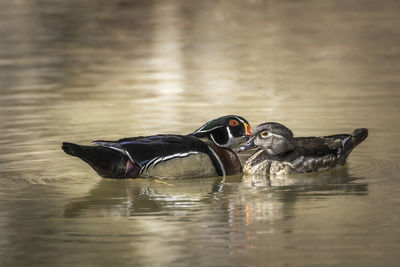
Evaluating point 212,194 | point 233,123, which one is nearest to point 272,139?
point 233,123

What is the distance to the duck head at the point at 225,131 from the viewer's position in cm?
1288

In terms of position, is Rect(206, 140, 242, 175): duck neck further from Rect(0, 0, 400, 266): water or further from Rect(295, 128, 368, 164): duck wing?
Rect(295, 128, 368, 164): duck wing

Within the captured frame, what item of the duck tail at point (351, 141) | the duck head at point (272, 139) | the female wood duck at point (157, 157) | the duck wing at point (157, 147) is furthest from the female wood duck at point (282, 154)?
the duck wing at point (157, 147)

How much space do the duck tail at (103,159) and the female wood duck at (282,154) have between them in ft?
Answer: 4.66

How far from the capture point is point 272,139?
1288 centimetres

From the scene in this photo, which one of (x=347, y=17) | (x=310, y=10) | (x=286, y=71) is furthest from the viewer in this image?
(x=310, y=10)

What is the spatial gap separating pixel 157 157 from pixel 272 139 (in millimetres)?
1412

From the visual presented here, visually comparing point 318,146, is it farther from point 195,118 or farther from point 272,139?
point 195,118

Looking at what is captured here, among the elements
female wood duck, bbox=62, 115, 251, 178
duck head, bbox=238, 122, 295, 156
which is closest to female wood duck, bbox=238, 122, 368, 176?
duck head, bbox=238, 122, 295, 156

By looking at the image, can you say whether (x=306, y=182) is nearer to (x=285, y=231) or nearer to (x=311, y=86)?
(x=285, y=231)

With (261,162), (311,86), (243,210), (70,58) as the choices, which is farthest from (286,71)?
(243,210)

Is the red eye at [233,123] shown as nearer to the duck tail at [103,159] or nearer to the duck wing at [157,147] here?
the duck wing at [157,147]

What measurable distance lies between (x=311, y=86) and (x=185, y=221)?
355 inches

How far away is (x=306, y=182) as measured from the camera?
40.1 feet
